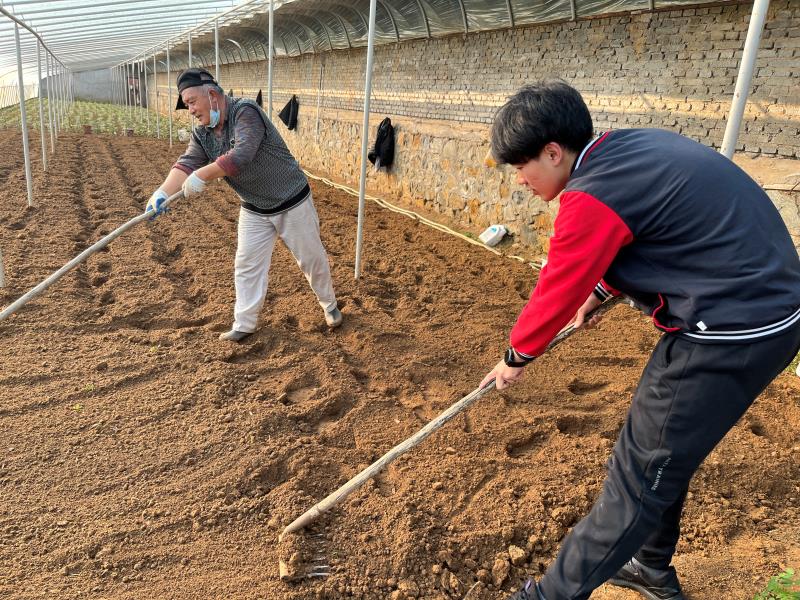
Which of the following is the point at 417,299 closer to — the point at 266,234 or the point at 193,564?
the point at 266,234

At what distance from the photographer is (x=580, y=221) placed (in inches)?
58.8

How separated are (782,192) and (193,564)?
434 centimetres

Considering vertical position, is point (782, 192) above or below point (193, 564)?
above

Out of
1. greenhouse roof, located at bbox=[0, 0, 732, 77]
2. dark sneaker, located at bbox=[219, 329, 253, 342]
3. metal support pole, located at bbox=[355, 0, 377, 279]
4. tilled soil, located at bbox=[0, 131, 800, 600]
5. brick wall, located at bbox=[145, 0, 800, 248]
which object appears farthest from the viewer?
greenhouse roof, located at bbox=[0, 0, 732, 77]

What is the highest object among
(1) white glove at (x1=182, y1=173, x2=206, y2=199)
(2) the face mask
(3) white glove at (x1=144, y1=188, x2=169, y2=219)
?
(2) the face mask

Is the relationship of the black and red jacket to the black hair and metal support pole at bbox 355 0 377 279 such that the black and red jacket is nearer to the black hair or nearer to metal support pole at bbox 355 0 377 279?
the black hair

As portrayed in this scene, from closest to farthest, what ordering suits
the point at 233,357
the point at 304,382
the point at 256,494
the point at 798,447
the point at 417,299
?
1. the point at 256,494
2. the point at 798,447
3. the point at 304,382
4. the point at 233,357
5. the point at 417,299

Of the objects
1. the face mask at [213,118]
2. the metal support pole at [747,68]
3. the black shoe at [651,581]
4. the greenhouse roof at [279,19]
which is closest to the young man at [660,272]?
the black shoe at [651,581]

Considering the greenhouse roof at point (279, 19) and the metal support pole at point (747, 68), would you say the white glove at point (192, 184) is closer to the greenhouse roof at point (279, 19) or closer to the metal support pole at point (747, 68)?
the metal support pole at point (747, 68)

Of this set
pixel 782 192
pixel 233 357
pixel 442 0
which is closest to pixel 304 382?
pixel 233 357

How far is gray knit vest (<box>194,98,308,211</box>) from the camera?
3576 mm

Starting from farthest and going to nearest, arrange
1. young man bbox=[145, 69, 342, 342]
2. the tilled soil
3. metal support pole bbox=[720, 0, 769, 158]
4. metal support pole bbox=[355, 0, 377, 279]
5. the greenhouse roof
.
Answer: the greenhouse roof → metal support pole bbox=[355, 0, 377, 279] → young man bbox=[145, 69, 342, 342] → metal support pole bbox=[720, 0, 769, 158] → the tilled soil

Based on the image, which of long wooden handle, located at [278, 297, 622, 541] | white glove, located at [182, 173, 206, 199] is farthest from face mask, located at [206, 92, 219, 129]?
long wooden handle, located at [278, 297, 622, 541]

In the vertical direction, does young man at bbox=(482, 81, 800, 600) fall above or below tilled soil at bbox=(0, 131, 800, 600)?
above
